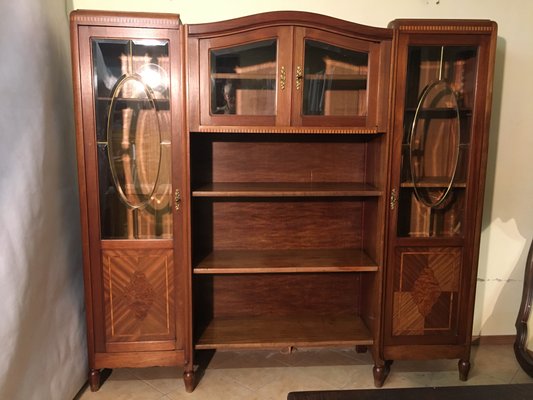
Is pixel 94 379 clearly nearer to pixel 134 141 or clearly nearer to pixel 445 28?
pixel 134 141

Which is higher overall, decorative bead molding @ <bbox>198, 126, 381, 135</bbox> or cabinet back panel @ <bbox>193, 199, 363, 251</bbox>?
decorative bead molding @ <bbox>198, 126, 381, 135</bbox>

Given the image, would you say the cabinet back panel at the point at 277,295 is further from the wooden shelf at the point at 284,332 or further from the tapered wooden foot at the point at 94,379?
the tapered wooden foot at the point at 94,379

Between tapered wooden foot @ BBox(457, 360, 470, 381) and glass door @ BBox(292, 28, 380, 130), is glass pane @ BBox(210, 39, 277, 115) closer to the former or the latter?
glass door @ BBox(292, 28, 380, 130)

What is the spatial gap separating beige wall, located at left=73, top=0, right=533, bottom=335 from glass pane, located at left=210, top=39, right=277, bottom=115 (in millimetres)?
437

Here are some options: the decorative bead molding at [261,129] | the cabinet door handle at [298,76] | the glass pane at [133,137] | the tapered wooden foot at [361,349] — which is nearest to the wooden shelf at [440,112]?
the decorative bead molding at [261,129]

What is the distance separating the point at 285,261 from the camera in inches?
75.4

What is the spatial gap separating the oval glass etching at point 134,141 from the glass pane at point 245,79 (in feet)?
0.97

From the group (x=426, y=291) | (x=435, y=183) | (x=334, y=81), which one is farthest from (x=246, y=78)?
(x=426, y=291)

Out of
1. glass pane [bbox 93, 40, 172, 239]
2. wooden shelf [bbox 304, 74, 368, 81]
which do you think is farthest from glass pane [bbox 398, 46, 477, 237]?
glass pane [bbox 93, 40, 172, 239]

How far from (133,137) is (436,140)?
1377mm

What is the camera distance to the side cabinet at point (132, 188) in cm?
162

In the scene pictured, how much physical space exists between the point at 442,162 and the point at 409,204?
0.25 metres

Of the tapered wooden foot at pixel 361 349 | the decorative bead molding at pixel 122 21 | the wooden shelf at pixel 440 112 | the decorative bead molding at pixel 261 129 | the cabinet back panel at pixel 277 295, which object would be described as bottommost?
the tapered wooden foot at pixel 361 349

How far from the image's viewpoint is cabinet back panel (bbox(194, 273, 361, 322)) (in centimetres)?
213
